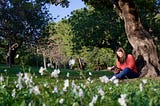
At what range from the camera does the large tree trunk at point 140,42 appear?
1789 cm

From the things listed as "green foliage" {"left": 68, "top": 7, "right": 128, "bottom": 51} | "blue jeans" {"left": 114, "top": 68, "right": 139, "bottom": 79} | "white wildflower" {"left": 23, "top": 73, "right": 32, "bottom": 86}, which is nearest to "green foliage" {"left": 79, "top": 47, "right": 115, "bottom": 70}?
"green foliage" {"left": 68, "top": 7, "right": 128, "bottom": 51}

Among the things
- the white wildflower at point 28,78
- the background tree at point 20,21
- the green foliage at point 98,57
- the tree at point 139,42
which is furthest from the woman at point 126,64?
the green foliage at point 98,57

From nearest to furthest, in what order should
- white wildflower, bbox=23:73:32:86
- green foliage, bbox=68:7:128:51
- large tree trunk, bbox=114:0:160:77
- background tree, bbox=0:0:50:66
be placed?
white wildflower, bbox=23:73:32:86 < large tree trunk, bbox=114:0:160:77 < background tree, bbox=0:0:50:66 < green foliage, bbox=68:7:128:51

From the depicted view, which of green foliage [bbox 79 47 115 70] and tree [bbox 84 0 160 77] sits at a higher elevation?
tree [bbox 84 0 160 77]

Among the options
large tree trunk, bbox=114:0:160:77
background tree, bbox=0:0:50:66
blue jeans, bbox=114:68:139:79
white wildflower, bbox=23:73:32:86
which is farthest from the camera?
background tree, bbox=0:0:50:66

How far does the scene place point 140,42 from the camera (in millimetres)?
18734

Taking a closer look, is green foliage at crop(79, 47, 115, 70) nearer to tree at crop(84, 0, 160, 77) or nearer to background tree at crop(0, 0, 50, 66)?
background tree at crop(0, 0, 50, 66)

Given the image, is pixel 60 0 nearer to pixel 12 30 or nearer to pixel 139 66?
pixel 139 66

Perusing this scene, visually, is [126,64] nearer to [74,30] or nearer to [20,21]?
[20,21]

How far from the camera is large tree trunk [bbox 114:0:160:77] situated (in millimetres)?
17891

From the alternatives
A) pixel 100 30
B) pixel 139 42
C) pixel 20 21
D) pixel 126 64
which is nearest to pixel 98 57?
pixel 100 30

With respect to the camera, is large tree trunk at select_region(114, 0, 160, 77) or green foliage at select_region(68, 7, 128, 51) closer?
large tree trunk at select_region(114, 0, 160, 77)

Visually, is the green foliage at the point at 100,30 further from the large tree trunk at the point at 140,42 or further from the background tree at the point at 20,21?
the large tree trunk at the point at 140,42

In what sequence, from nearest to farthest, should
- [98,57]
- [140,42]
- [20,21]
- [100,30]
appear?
[140,42] → [20,21] → [100,30] → [98,57]
